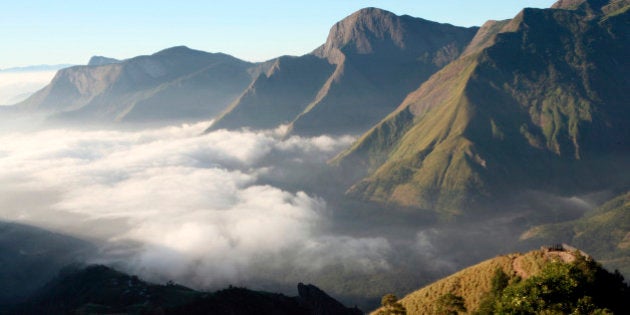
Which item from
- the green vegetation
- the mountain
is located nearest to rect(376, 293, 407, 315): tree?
the mountain

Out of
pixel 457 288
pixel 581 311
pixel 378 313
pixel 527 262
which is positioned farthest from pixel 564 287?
pixel 378 313

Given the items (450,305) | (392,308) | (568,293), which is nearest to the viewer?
(568,293)

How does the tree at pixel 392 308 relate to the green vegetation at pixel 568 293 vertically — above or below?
below

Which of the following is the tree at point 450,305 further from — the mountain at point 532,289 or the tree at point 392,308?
the tree at point 392,308

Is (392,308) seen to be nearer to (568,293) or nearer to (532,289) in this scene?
(532,289)

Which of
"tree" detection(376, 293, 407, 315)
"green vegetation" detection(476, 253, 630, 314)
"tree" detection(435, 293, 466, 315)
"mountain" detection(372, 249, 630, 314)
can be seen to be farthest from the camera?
"tree" detection(376, 293, 407, 315)

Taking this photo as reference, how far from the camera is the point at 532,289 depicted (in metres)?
79.4

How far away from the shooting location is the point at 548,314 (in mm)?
76000

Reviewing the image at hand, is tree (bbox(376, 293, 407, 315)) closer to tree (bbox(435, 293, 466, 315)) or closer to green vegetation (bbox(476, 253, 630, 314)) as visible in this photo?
tree (bbox(435, 293, 466, 315))

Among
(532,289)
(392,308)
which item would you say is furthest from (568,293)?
(392,308)

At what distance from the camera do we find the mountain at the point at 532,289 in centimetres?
7862

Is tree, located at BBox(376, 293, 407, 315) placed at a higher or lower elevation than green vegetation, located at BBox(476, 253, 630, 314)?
lower

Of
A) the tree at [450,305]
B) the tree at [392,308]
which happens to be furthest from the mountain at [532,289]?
the tree at [392,308]

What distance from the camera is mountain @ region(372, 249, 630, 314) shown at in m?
78.6
